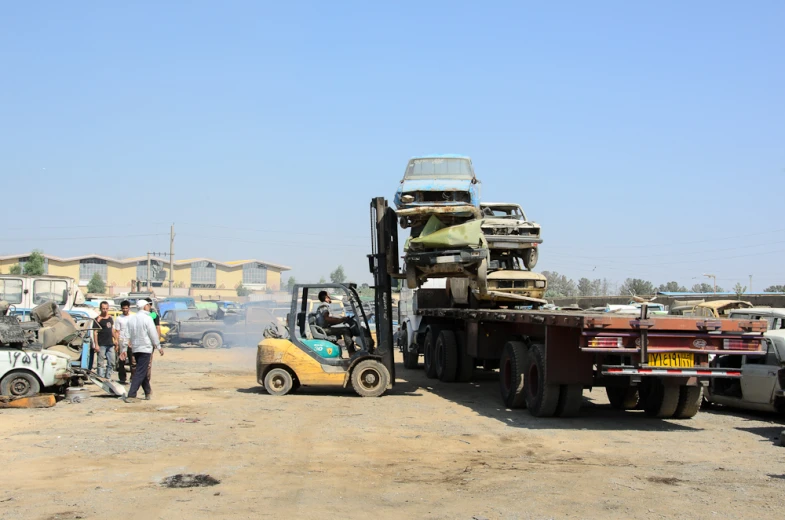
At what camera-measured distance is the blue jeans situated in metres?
15.7

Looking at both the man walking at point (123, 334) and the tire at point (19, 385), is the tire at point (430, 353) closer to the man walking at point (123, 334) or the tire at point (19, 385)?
the man walking at point (123, 334)

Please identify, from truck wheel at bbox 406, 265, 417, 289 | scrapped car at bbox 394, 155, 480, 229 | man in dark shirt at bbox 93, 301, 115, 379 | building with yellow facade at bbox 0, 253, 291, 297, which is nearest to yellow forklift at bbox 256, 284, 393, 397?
truck wheel at bbox 406, 265, 417, 289

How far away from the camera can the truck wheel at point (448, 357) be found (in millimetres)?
17312

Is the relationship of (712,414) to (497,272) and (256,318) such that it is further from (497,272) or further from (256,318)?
(256,318)

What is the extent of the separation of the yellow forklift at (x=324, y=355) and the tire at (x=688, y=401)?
4.83 metres

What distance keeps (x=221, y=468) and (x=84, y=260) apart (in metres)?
92.6

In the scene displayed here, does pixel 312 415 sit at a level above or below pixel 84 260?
below

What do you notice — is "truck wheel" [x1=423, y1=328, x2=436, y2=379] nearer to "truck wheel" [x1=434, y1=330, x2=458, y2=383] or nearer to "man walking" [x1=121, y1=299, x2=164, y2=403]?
"truck wheel" [x1=434, y1=330, x2=458, y2=383]

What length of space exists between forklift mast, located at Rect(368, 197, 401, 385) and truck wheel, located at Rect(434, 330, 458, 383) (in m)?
3.20

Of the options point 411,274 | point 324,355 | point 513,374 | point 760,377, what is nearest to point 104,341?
point 324,355

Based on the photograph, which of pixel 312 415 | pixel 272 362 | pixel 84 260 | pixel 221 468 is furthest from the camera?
pixel 84 260

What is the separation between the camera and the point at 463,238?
46.5 ft

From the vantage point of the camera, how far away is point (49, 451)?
841 centimetres

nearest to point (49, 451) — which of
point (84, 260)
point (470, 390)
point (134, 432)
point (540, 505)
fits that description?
point (134, 432)
